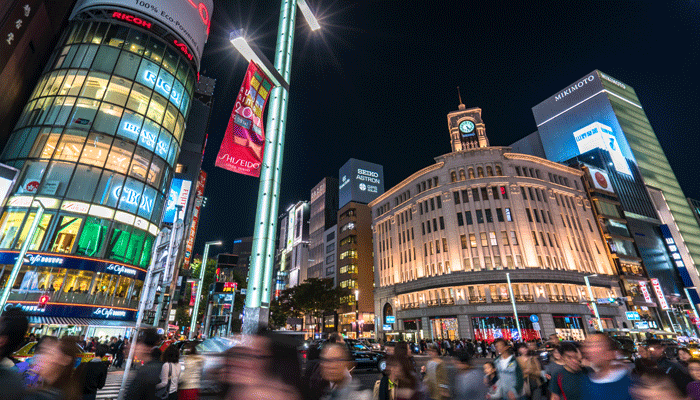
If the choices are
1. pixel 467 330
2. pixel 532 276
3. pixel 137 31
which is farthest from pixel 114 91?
pixel 532 276

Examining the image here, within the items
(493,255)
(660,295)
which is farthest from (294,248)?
(660,295)

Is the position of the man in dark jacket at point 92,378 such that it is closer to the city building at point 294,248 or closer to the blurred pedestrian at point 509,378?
the blurred pedestrian at point 509,378

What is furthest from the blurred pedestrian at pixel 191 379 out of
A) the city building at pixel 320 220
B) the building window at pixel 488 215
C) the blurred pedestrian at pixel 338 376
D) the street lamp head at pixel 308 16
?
the city building at pixel 320 220

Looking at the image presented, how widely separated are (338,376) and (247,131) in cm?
1182

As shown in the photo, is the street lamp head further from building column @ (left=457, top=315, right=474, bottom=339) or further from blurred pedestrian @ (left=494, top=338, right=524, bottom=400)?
building column @ (left=457, top=315, right=474, bottom=339)

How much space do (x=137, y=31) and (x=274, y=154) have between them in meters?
33.4

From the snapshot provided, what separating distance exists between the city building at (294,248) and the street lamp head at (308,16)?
8082cm

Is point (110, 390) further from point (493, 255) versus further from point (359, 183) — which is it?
point (359, 183)

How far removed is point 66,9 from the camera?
34250 mm

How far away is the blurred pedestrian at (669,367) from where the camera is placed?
6105 millimetres

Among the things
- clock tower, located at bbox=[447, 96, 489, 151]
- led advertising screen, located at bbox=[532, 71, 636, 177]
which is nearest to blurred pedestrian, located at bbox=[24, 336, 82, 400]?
clock tower, located at bbox=[447, 96, 489, 151]

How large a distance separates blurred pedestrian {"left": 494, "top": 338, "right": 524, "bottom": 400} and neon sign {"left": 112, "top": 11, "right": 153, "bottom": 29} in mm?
44445

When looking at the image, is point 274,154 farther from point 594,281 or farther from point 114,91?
point 594,281

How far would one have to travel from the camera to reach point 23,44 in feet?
91.7
